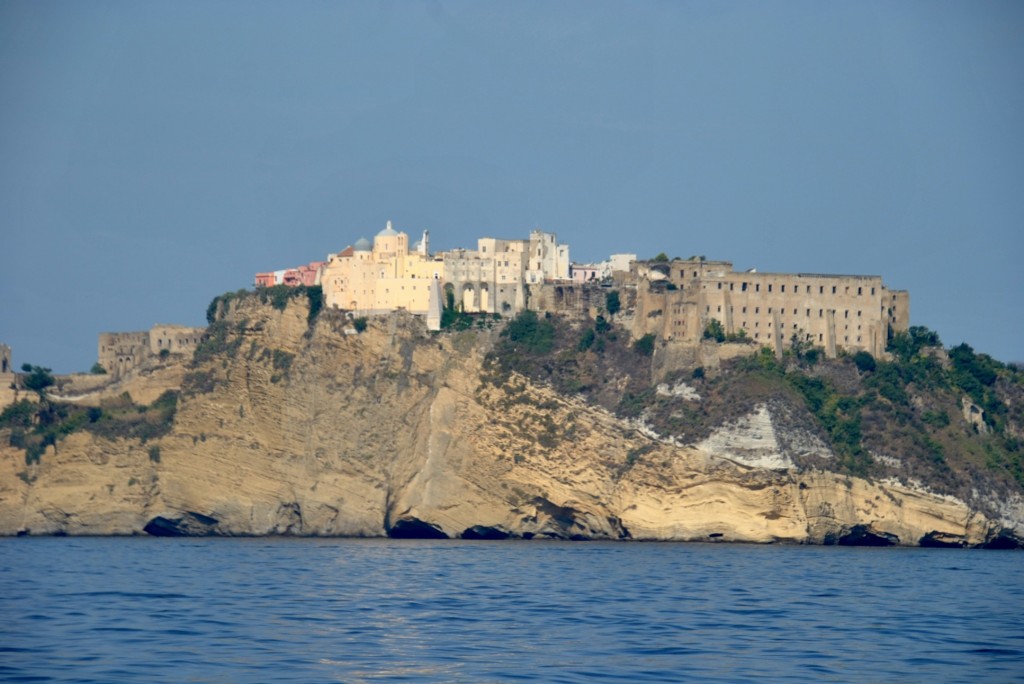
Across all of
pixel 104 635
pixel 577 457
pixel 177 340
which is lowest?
pixel 104 635

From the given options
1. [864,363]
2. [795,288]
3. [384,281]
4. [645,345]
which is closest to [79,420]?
[384,281]

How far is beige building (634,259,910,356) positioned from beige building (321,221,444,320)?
12.2 m

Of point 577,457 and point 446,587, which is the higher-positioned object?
point 577,457

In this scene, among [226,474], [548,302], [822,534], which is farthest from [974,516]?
[226,474]

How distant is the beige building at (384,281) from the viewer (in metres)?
92.9

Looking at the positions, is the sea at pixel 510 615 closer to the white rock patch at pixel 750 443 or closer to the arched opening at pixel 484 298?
the white rock patch at pixel 750 443

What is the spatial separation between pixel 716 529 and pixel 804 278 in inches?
652

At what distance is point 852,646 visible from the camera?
40406 millimetres

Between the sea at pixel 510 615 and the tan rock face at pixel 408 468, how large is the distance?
3719mm

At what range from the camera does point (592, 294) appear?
9044 cm

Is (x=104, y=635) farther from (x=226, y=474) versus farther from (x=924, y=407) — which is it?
(x=924, y=407)

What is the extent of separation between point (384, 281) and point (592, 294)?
1095 cm

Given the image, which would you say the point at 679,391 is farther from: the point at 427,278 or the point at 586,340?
the point at 427,278

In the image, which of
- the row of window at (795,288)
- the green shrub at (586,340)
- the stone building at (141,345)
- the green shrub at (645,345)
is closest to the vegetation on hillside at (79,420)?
the stone building at (141,345)
